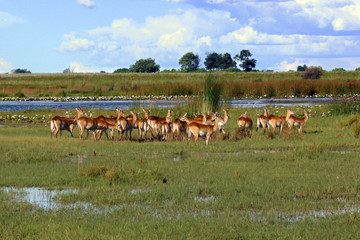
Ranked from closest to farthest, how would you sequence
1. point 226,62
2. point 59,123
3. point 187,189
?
point 187,189 < point 59,123 < point 226,62

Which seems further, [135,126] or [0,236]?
[135,126]

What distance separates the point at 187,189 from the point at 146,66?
11710 centimetres

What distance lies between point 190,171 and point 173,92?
137 feet

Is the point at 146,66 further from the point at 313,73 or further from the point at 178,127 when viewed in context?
the point at 178,127

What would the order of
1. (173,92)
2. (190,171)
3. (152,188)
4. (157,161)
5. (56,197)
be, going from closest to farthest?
(56,197) < (152,188) < (190,171) < (157,161) < (173,92)

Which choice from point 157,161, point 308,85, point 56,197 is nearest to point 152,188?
point 56,197

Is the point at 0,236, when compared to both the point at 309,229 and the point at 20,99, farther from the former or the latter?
the point at 20,99

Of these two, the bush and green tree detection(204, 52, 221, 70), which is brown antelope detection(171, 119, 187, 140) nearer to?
the bush

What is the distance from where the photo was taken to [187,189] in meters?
10.8

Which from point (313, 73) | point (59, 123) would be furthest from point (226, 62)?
point (59, 123)

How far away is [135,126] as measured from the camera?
2153cm

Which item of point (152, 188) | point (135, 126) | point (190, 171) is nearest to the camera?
point (152, 188)

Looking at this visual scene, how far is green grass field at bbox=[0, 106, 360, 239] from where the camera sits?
795cm

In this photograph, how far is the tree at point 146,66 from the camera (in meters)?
126
